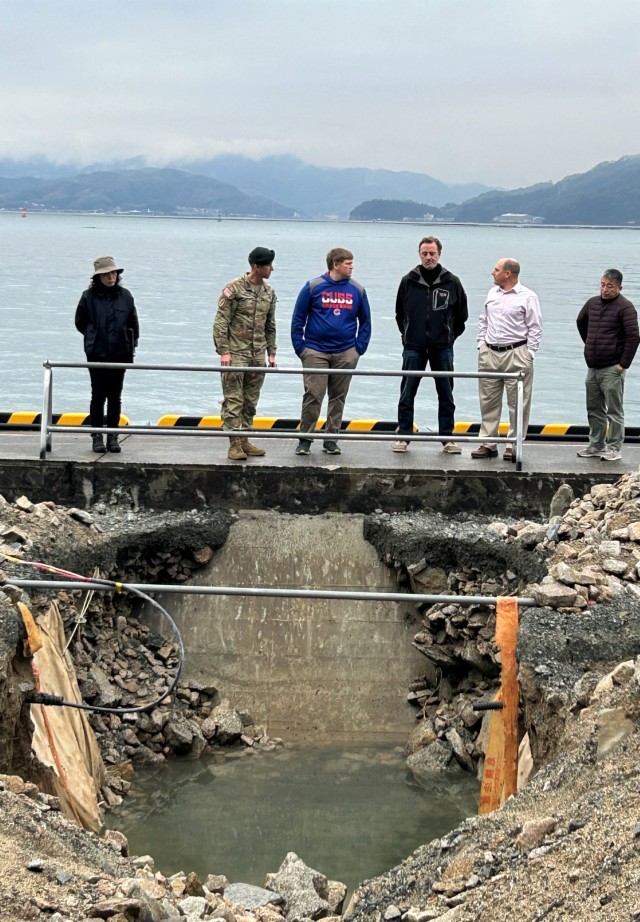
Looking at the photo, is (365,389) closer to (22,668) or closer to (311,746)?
(311,746)

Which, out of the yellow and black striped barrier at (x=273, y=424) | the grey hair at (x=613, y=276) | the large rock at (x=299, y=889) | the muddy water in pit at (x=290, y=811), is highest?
the grey hair at (x=613, y=276)

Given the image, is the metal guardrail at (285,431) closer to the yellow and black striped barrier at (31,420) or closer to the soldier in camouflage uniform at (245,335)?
the soldier in camouflage uniform at (245,335)

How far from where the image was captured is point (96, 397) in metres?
11.6

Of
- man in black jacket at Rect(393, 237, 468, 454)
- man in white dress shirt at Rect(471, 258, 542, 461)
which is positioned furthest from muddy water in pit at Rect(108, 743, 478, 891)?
man in white dress shirt at Rect(471, 258, 542, 461)

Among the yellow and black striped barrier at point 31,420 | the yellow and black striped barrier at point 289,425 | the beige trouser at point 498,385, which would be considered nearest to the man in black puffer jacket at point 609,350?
the beige trouser at point 498,385

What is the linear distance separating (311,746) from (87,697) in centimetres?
192

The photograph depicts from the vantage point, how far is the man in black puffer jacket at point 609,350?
11.3m

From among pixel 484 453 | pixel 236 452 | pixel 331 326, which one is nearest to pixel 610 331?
pixel 484 453

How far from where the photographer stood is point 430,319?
Result: 1150 centimetres

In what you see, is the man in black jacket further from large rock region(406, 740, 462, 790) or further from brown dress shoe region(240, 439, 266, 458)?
large rock region(406, 740, 462, 790)

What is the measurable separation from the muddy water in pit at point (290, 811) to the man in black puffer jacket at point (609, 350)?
158 inches

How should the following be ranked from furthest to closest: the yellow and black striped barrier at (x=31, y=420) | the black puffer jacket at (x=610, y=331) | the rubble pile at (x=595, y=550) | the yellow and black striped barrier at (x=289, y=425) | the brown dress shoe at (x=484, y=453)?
1. the yellow and black striped barrier at (x=289, y=425)
2. the yellow and black striped barrier at (x=31, y=420)
3. the brown dress shoe at (x=484, y=453)
4. the black puffer jacket at (x=610, y=331)
5. the rubble pile at (x=595, y=550)

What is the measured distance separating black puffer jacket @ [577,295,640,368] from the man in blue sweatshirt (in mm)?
2105

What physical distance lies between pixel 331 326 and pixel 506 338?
1.69m
